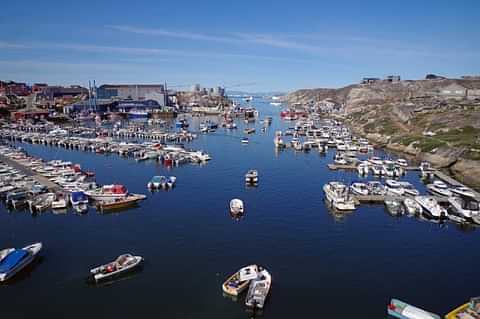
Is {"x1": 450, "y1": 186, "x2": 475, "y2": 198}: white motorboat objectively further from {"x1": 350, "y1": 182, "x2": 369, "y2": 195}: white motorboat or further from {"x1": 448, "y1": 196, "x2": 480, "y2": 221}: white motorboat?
{"x1": 350, "y1": 182, "x2": 369, "y2": 195}: white motorboat

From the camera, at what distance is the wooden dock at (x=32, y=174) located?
4117 cm

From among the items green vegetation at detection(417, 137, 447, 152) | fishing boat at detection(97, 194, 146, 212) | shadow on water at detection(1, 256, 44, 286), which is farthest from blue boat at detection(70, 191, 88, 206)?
green vegetation at detection(417, 137, 447, 152)

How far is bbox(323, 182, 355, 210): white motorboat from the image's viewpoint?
1410 inches

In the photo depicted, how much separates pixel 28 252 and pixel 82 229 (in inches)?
241

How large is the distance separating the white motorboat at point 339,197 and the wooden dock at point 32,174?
29628 millimetres

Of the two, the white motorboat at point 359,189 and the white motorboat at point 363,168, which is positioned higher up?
the white motorboat at point 363,168

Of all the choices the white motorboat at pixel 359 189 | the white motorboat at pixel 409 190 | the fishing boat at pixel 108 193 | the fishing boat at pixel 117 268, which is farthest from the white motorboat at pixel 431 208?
the fishing boat at pixel 108 193

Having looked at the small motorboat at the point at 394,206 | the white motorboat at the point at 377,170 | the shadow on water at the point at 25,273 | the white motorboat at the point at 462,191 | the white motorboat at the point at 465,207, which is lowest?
the shadow on water at the point at 25,273

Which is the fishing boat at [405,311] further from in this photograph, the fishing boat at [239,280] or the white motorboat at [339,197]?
the white motorboat at [339,197]

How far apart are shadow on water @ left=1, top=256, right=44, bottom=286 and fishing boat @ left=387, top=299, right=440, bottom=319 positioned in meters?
22.3

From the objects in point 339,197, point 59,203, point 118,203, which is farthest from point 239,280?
point 59,203

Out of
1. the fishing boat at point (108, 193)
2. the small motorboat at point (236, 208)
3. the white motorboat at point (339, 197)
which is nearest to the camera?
the small motorboat at point (236, 208)

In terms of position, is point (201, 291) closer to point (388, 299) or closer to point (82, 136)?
point (388, 299)

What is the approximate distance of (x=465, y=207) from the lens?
33.8m
